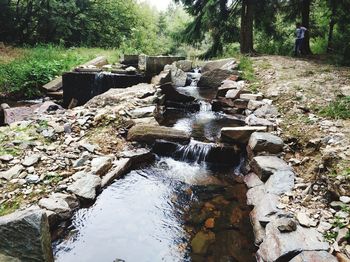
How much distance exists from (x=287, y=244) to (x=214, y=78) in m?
8.72

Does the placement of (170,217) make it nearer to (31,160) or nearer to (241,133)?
(31,160)

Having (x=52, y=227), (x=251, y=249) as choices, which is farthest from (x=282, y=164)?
(x=52, y=227)

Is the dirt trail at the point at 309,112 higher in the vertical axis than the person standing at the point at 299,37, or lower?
lower

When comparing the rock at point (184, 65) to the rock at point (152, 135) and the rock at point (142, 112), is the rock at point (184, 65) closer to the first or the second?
the rock at point (142, 112)

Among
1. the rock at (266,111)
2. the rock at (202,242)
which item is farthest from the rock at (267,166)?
the rock at (266,111)

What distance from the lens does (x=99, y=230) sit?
13.8ft

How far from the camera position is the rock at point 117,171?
17.0 feet

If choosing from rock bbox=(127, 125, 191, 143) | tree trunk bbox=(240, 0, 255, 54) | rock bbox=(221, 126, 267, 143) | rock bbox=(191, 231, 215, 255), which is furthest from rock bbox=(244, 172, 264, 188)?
tree trunk bbox=(240, 0, 255, 54)

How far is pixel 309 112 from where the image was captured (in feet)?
21.7

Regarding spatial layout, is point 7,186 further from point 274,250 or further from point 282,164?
point 282,164

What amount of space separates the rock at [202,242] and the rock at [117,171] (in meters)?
1.82

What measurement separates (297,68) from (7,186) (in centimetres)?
910

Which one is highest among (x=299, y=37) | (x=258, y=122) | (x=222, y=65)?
(x=299, y=37)

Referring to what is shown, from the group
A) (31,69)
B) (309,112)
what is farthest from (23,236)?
(31,69)
